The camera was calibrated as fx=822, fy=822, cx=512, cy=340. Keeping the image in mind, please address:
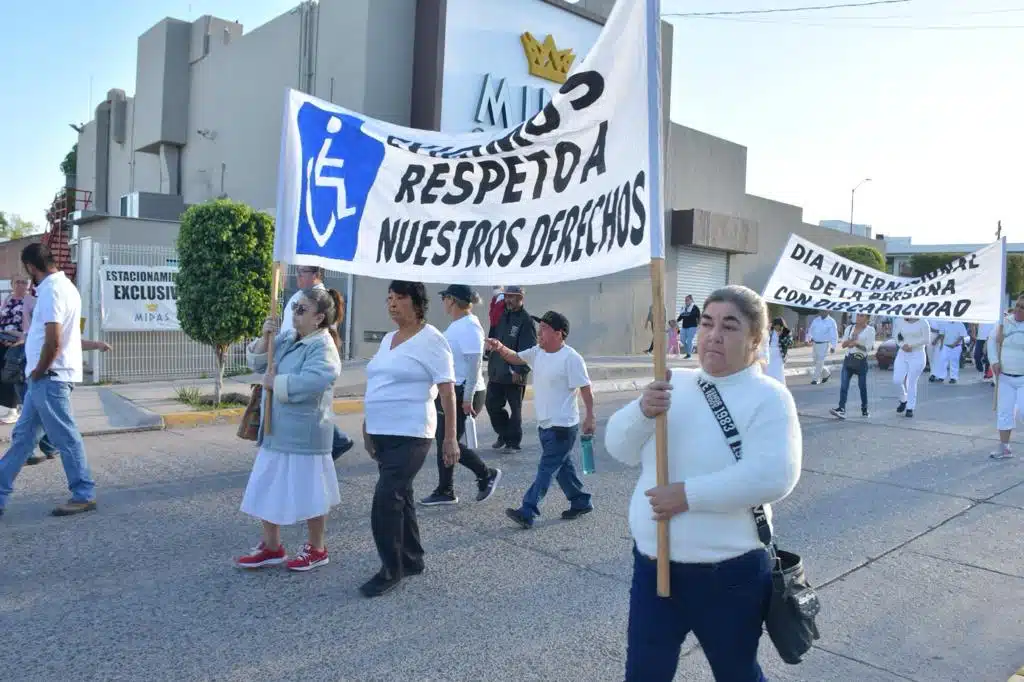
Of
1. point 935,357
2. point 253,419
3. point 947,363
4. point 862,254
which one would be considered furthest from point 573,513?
point 862,254

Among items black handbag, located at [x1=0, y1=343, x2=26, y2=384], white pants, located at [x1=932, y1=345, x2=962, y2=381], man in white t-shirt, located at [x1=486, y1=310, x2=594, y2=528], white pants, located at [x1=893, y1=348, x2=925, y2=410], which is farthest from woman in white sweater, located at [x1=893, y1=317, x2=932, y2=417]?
black handbag, located at [x1=0, y1=343, x2=26, y2=384]

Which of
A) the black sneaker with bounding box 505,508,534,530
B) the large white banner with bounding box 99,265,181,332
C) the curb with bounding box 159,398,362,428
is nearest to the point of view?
the black sneaker with bounding box 505,508,534,530

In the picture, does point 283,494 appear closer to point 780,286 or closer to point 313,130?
point 313,130

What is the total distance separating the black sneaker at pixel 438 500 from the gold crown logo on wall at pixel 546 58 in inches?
553

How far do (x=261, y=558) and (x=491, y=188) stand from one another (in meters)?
2.61

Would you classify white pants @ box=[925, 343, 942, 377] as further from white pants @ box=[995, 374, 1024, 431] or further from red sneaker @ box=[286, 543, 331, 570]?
red sneaker @ box=[286, 543, 331, 570]

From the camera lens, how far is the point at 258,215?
11.9 meters

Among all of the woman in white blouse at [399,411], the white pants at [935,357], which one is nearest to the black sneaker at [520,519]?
the woman in white blouse at [399,411]

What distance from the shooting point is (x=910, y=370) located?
501 inches

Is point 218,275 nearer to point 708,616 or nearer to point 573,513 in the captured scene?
point 573,513

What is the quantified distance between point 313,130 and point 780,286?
176 inches

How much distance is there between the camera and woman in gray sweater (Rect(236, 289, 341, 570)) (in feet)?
15.6

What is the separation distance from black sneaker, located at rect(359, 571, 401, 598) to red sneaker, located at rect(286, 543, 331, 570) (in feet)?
1.45

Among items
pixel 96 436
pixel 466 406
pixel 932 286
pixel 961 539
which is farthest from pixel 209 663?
pixel 932 286
